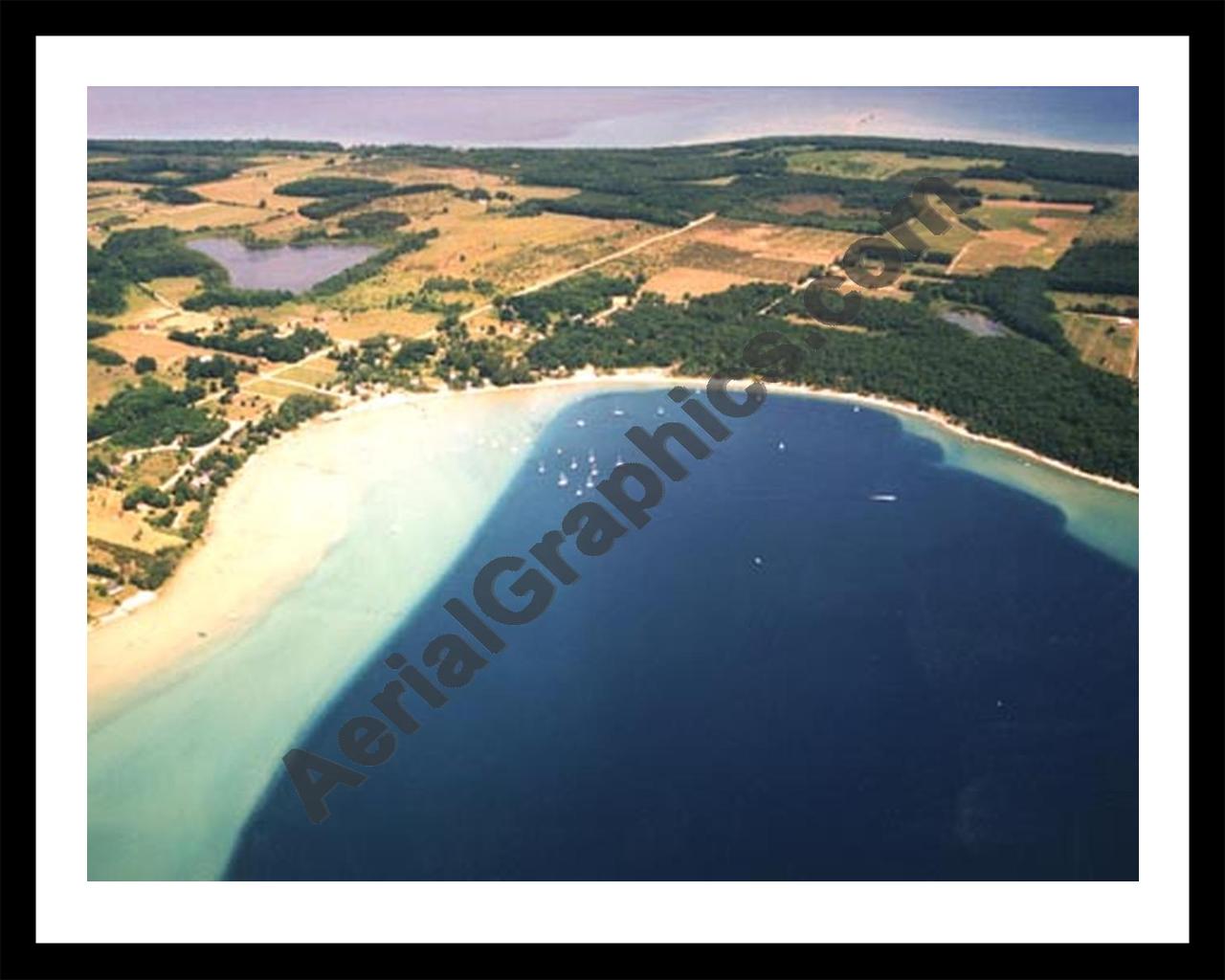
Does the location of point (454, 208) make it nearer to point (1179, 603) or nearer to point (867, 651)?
point (867, 651)

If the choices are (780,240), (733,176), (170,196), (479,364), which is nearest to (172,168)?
(170,196)

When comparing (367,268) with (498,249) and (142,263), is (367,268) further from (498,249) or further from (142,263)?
(142,263)

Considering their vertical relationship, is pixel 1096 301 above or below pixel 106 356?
above

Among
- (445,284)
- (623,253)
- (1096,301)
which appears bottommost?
(1096,301)

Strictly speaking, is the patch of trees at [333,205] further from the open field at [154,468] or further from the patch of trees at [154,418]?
the open field at [154,468]

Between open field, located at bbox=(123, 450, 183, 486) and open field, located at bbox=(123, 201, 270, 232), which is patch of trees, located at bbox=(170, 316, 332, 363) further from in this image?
open field, located at bbox=(123, 450, 183, 486)

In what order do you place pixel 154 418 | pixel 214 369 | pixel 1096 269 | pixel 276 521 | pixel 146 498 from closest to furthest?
pixel 146 498
pixel 276 521
pixel 154 418
pixel 1096 269
pixel 214 369

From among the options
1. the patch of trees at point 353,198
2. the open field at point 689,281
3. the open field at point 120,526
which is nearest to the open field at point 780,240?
the open field at point 689,281
